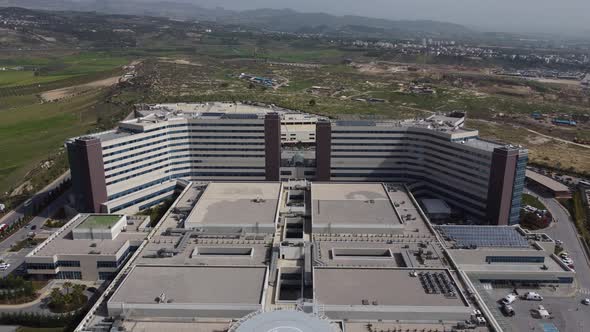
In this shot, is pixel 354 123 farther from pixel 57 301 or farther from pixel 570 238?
pixel 57 301

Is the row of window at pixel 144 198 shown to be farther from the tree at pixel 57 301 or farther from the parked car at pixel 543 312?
the parked car at pixel 543 312

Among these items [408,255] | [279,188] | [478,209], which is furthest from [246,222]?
[478,209]

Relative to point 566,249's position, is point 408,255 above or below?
above

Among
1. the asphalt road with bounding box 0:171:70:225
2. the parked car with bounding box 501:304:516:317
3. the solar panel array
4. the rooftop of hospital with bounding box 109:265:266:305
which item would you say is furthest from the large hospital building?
the rooftop of hospital with bounding box 109:265:266:305

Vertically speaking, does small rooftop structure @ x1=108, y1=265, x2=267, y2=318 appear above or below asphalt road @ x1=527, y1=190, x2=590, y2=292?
above

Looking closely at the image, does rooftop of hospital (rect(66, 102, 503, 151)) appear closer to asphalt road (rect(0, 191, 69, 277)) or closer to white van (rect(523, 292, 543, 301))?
asphalt road (rect(0, 191, 69, 277))

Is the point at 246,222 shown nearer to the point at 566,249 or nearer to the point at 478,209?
the point at 478,209
